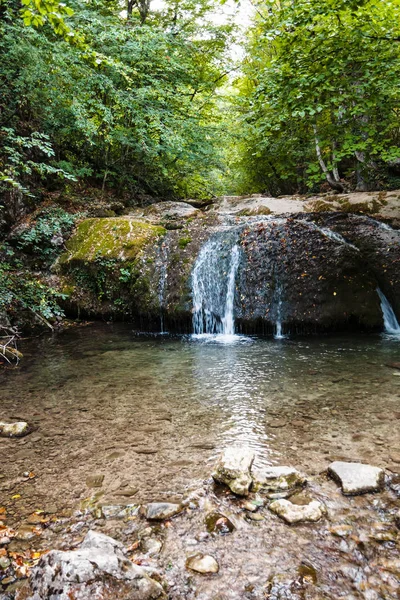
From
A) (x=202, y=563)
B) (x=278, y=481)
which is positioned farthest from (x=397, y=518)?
(x=202, y=563)

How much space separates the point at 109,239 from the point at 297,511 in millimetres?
8613

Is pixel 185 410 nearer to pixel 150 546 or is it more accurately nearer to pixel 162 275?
pixel 150 546

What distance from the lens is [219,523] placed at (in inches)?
83.7

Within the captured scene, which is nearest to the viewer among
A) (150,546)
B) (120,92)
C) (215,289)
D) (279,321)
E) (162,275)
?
(150,546)

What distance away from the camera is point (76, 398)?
4.36m

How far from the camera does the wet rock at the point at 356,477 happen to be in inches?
92.6

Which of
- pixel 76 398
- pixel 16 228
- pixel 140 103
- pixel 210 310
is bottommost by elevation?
pixel 76 398

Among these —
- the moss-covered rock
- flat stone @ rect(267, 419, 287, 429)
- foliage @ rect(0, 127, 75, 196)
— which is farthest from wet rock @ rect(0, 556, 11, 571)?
the moss-covered rock

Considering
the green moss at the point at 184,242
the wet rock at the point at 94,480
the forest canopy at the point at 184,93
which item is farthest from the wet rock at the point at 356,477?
the green moss at the point at 184,242

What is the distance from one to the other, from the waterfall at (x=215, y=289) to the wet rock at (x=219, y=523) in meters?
5.81

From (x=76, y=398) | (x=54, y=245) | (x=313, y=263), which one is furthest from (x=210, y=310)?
(x=54, y=245)

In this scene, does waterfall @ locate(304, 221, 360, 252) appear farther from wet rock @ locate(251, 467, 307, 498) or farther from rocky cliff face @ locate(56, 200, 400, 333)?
wet rock @ locate(251, 467, 307, 498)

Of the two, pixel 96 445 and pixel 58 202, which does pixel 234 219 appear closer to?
pixel 58 202

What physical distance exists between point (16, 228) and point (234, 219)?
6012 millimetres
